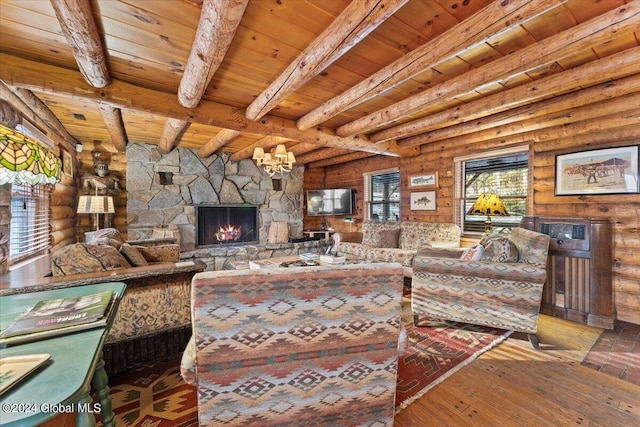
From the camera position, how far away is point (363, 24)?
1422 millimetres

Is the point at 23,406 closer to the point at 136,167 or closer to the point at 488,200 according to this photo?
the point at 488,200

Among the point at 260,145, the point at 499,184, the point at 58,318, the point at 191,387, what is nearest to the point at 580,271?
the point at 499,184

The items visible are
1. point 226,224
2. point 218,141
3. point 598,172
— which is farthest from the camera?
point 226,224

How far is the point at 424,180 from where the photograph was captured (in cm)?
489

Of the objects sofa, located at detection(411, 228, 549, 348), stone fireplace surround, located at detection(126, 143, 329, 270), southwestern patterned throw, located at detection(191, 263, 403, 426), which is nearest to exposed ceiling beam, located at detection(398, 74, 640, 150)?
sofa, located at detection(411, 228, 549, 348)

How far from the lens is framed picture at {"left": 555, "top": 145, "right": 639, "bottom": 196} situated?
9.20ft

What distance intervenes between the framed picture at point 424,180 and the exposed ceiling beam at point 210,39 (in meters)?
3.92

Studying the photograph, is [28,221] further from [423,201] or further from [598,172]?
[598,172]

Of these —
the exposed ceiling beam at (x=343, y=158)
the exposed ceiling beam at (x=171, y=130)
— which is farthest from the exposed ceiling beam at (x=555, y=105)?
the exposed ceiling beam at (x=171, y=130)

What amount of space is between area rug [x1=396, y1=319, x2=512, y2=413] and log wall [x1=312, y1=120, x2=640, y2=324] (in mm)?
1556

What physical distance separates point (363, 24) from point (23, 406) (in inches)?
73.5

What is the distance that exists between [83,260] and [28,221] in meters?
1.96

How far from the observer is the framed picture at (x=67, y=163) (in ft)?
12.6

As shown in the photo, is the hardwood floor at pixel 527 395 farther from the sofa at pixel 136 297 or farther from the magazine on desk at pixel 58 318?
the sofa at pixel 136 297
